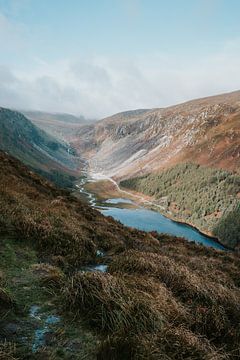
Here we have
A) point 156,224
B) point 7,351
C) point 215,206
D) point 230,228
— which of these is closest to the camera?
point 7,351

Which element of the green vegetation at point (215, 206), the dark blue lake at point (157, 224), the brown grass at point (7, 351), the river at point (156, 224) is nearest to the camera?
the brown grass at point (7, 351)

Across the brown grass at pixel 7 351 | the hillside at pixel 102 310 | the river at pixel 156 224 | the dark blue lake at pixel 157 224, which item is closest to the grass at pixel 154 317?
the hillside at pixel 102 310

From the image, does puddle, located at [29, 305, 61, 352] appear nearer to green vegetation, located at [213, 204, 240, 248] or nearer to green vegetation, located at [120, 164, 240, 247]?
green vegetation, located at [213, 204, 240, 248]

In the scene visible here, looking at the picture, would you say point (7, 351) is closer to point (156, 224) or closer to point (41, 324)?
point (41, 324)

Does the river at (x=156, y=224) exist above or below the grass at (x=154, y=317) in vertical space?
below

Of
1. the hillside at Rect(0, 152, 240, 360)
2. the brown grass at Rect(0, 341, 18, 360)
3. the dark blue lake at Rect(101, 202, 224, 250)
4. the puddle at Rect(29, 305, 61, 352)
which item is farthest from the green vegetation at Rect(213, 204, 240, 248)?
the brown grass at Rect(0, 341, 18, 360)

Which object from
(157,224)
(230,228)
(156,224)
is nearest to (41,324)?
(156,224)

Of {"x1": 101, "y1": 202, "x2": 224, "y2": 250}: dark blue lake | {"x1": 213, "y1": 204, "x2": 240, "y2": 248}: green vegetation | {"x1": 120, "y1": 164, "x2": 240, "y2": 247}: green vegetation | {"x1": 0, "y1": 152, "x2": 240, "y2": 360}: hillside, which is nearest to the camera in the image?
{"x1": 0, "y1": 152, "x2": 240, "y2": 360}: hillside

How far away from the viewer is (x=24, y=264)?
36.9 feet

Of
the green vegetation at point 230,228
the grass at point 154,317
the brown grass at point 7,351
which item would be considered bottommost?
the green vegetation at point 230,228

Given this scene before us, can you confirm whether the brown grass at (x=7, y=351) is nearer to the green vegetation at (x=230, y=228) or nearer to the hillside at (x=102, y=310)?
the hillside at (x=102, y=310)

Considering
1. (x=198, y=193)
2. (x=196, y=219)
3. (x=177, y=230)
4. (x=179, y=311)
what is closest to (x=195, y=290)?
(x=179, y=311)

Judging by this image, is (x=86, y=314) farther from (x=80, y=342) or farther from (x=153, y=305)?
(x=153, y=305)

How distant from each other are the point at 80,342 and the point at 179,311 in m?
2.98
